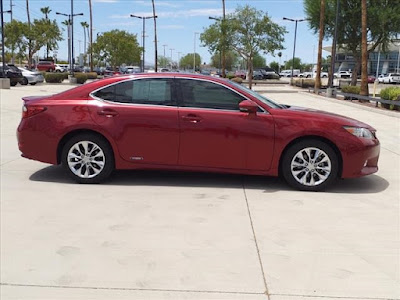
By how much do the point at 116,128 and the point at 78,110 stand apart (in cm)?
57

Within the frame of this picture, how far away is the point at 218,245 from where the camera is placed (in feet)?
13.3

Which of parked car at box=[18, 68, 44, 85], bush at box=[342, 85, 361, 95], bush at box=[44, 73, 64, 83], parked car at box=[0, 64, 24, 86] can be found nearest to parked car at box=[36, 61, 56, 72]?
bush at box=[44, 73, 64, 83]

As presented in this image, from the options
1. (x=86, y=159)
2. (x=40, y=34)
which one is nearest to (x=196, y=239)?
(x=86, y=159)

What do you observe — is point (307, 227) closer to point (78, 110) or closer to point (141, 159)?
point (141, 159)

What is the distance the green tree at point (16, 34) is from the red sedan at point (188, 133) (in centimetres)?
5115

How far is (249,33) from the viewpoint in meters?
36.1

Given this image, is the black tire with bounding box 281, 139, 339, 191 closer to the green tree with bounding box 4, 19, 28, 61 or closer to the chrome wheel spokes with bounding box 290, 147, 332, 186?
the chrome wheel spokes with bounding box 290, 147, 332, 186

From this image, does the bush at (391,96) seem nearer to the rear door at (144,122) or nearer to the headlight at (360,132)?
the headlight at (360,132)

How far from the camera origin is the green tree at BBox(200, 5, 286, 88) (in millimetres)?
35469

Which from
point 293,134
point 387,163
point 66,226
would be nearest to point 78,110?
point 66,226

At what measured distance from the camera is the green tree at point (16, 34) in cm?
5222

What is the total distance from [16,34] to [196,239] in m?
54.8

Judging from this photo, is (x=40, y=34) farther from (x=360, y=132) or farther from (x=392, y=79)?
(x=360, y=132)

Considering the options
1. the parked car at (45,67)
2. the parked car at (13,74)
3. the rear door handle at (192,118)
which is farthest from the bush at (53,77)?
the rear door handle at (192,118)
